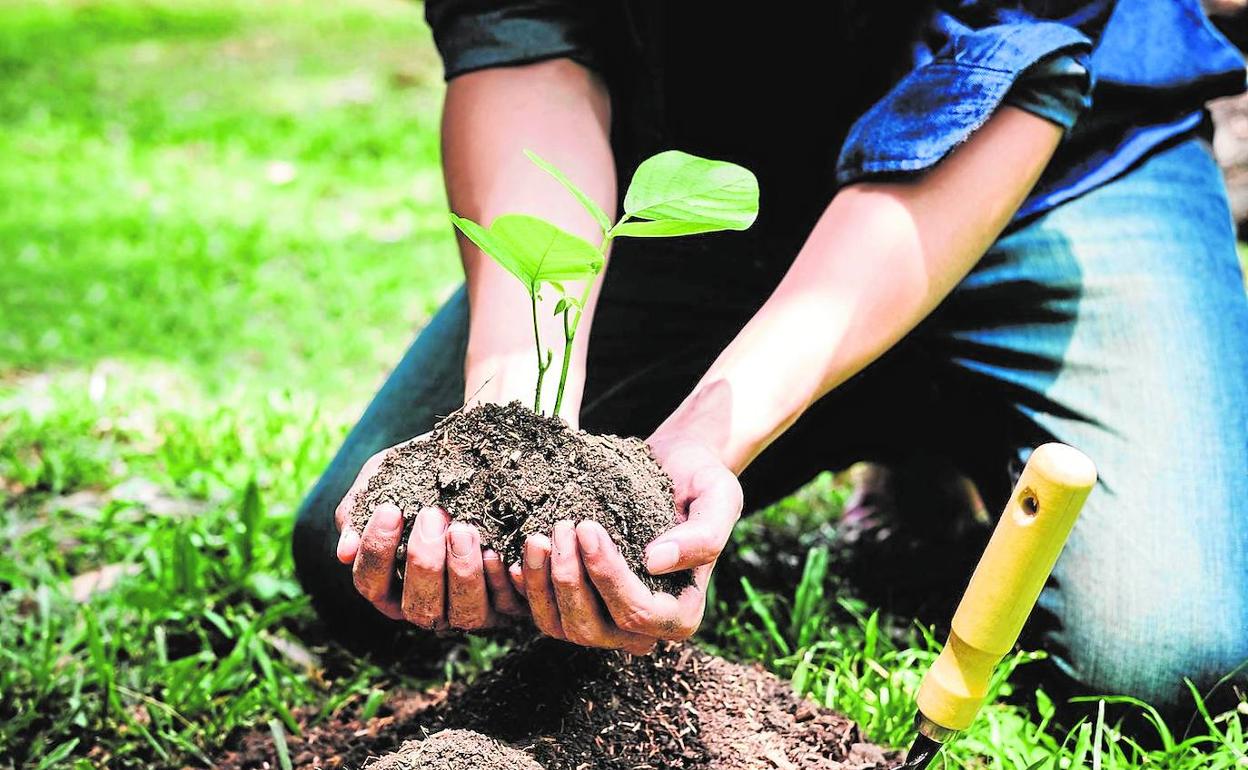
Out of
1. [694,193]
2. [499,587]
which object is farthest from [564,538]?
[694,193]

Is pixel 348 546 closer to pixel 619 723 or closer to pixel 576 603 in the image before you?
pixel 576 603

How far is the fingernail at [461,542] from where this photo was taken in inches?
46.4

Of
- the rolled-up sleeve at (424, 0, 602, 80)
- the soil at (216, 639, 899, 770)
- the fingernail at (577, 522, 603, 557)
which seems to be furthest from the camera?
the rolled-up sleeve at (424, 0, 602, 80)

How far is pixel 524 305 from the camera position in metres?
1.63

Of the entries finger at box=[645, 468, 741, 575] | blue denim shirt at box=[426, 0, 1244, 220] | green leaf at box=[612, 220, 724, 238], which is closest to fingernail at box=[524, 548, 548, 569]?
finger at box=[645, 468, 741, 575]

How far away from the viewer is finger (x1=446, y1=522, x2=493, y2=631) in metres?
1.18

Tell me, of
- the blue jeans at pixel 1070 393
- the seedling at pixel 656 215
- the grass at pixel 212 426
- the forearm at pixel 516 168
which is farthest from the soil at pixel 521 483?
the blue jeans at pixel 1070 393

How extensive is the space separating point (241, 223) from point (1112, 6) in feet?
11.0

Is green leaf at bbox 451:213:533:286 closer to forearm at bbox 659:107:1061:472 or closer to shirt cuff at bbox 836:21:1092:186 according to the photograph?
forearm at bbox 659:107:1061:472

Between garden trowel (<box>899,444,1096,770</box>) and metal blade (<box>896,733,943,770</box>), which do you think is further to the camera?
metal blade (<box>896,733,943,770</box>)

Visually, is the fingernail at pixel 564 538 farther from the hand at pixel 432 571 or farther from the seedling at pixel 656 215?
the seedling at pixel 656 215

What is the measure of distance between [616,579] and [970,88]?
2.79 feet

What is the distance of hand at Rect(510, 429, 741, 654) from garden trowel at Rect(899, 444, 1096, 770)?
26 cm

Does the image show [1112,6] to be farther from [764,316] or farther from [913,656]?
[913,656]
